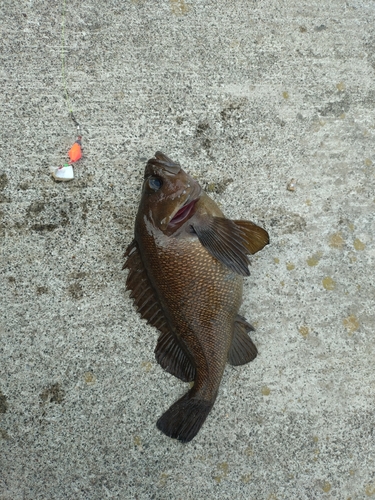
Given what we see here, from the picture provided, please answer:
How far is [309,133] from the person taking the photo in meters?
2.52

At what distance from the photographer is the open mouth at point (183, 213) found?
205 centimetres

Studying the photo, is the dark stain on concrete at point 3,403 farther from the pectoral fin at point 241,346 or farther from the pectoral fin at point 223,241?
the pectoral fin at point 223,241

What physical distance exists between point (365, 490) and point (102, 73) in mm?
2752

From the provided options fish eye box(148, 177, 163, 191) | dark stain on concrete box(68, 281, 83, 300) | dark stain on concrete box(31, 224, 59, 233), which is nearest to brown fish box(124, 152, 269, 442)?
fish eye box(148, 177, 163, 191)

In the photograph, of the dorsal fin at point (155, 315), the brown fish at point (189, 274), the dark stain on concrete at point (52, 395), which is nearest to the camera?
the brown fish at point (189, 274)

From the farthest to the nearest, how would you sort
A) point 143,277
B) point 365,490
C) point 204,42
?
point 204,42
point 365,490
point 143,277

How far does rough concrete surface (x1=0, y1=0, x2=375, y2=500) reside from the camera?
89.0 inches

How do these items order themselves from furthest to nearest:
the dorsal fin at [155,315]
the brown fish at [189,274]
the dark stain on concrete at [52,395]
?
1. the dark stain on concrete at [52,395]
2. the dorsal fin at [155,315]
3. the brown fish at [189,274]

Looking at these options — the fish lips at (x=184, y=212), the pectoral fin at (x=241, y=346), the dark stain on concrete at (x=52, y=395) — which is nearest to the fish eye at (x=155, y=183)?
the fish lips at (x=184, y=212)

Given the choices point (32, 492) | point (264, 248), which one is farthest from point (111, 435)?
point (264, 248)

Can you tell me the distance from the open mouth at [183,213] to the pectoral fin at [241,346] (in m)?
0.59

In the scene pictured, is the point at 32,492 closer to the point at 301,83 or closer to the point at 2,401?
the point at 2,401

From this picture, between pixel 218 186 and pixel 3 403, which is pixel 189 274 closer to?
pixel 218 186

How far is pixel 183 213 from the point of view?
2.07 meters
